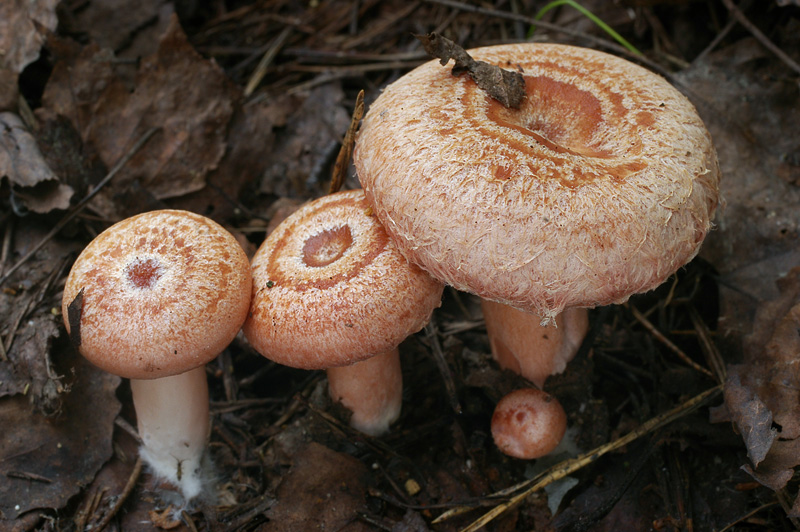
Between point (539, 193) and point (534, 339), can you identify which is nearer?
point (539, 193)

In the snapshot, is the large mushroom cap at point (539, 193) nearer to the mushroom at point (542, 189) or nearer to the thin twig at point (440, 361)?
the mushroom at point (542, 189)

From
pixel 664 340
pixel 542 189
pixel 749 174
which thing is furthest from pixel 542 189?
pixel 749 174

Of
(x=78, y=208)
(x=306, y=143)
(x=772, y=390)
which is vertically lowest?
(x=772, y=390)

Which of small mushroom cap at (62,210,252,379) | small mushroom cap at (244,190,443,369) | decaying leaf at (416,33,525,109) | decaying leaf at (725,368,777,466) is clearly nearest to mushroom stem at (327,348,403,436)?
small mushroom cap at (244,190,443,369)

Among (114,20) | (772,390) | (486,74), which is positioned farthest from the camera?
(114,20)

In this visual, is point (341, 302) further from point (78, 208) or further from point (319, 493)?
point (78, 208)
